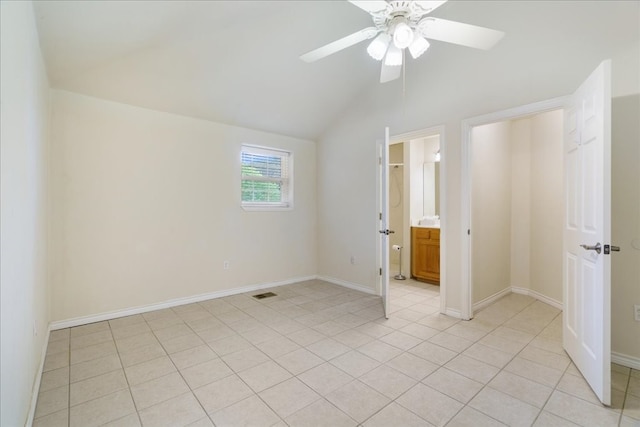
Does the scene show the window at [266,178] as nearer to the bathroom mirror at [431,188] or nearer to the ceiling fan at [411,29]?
the bathroom mirror at [431,188]

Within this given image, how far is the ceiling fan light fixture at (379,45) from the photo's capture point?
1.90 m

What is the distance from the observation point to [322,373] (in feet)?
6.97

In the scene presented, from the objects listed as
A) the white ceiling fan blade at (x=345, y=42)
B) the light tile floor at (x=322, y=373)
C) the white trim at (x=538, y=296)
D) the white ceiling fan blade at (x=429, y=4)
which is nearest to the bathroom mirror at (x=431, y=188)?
the white trim at (x=538, y=296)

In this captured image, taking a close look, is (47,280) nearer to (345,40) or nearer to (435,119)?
(345,40)

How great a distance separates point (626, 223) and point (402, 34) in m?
2.23

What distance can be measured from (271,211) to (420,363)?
3.00m

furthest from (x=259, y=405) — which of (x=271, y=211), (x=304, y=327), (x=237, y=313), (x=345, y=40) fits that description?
(x=271, y=211)

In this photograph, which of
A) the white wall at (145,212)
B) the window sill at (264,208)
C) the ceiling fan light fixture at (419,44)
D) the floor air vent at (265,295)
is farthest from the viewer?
the window sill at (264,208)

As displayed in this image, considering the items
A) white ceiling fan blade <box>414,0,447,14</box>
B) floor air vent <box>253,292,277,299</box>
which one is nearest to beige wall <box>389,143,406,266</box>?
floor air vent <box>253,292,277,299</box>

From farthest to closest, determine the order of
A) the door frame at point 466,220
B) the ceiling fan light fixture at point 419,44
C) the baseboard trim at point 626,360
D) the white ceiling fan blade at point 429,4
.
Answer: the door frame at point 466,220 → the baseboard trim at point 626,360 → the ceiling fan light fixture at point 419,44 → the white ceiling fan blade at point 429,4

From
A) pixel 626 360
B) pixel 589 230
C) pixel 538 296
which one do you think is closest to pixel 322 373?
pixel 589 230

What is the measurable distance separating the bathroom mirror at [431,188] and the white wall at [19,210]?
4980 mm

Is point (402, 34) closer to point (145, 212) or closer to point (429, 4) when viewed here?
point (429, 4)

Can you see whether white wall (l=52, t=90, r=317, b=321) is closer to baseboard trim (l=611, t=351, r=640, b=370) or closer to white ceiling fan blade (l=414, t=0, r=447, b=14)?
white ceiling fan blade (l=414, t=0, r=447, b=14)
